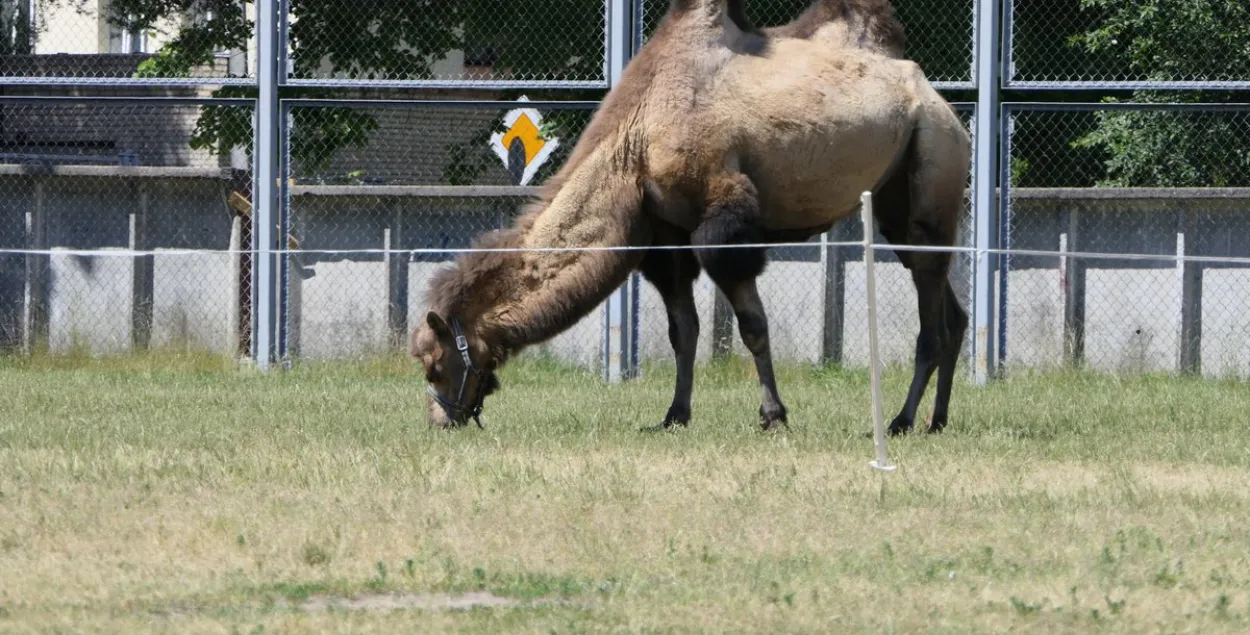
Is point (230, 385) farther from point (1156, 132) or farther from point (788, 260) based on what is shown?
point (1156, 132)

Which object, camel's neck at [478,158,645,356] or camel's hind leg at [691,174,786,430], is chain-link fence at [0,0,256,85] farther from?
camel's hind leg at [691,174,786,430]

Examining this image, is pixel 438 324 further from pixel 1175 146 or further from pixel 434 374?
pixel 1175 146

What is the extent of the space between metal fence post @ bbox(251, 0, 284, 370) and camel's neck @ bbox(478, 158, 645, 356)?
601 centimetres

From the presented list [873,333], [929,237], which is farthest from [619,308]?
[873,333]

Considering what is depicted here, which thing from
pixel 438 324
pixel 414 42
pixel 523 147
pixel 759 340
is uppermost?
pixel 414 42

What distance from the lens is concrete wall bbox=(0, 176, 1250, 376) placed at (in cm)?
1689

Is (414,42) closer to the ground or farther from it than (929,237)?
farther from it

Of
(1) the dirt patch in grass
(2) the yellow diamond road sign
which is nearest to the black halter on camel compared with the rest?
(1) the dirt patch in grass

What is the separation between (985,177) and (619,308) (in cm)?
318

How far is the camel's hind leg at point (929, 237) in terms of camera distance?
37.3ft

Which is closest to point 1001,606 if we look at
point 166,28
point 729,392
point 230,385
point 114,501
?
point 114,501

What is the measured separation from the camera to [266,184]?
16.3 m

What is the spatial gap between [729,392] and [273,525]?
760cm

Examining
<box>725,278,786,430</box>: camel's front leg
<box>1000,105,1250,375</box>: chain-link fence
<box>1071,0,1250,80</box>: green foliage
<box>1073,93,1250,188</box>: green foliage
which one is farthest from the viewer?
<box>1073,93,1250,188</box>: green foliage
